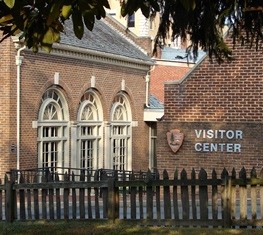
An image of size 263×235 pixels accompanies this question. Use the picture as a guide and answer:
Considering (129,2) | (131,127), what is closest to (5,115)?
(131,127)

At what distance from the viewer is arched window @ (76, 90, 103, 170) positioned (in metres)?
26.5

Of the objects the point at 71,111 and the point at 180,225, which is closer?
the point at 180,225

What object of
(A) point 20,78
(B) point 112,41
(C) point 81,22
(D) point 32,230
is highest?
(B) point 112,41

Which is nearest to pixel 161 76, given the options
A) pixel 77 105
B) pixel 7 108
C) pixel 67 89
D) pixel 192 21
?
pixel 77 105

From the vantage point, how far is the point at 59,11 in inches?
192

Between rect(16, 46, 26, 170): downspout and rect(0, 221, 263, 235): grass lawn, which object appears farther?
rect(16, 46, 26, 170): downspout

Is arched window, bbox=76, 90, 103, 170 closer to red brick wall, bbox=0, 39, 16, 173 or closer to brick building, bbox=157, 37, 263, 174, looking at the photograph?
red brick wall, bbox=0, 39, 16, 173

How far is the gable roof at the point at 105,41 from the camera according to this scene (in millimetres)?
25603

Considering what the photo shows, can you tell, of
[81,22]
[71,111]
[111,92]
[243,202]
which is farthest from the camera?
[111,92]

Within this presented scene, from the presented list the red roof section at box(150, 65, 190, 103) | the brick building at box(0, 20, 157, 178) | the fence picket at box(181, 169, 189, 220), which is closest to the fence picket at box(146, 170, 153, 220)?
the fence picket at box(181, 169, 189, 220)

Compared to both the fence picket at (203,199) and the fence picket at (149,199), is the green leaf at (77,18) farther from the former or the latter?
the fence picket at (149,199)

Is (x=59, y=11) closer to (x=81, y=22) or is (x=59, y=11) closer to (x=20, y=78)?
(x=81, y=22)

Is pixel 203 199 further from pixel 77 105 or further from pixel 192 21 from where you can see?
pixel 77 105

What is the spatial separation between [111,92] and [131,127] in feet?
8.62
